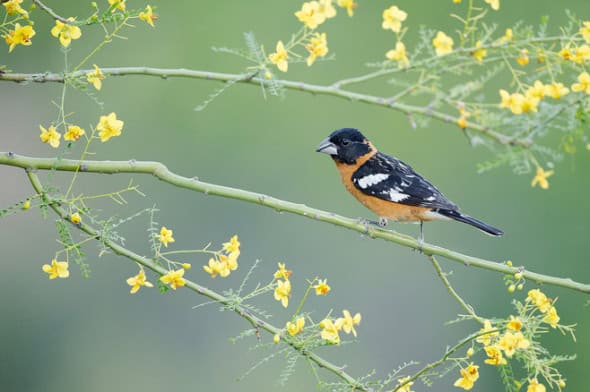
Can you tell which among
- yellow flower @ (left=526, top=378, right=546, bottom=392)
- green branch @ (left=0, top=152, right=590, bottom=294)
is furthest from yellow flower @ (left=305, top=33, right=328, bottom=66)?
yellow flower @ (left=526, top=378, right=546, bottom=392)

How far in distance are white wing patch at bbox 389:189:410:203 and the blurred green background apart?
4531 millimetres

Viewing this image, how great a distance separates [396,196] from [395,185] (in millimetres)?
82

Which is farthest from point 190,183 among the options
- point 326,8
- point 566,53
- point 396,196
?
point 396,196

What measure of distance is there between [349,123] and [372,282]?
1.73m

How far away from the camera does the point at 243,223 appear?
31.4 feet

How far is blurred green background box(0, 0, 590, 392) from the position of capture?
9094 mm

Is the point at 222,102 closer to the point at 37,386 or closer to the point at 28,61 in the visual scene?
the point at 28,61

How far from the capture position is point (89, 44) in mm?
10445

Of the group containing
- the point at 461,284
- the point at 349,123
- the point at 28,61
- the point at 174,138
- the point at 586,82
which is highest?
the point at 28,61

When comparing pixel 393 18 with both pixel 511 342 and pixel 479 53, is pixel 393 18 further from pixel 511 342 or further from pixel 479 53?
pixel 511 342

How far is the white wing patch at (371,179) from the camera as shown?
13.7 feet

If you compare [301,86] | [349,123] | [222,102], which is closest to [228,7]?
[222,102]

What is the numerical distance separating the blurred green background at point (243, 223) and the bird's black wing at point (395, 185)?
171 inches

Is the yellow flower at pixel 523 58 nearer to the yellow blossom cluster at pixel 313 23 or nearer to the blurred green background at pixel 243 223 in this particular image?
the yellow blossom cluster at pixel 313 23
